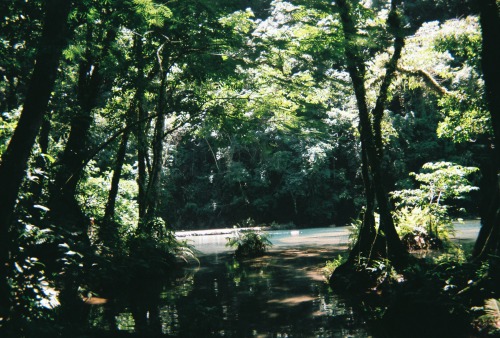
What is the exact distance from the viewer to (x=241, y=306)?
7418 millimetres

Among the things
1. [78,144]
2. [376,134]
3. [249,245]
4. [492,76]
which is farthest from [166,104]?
[492,76]

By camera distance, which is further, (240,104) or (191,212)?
(191,212)

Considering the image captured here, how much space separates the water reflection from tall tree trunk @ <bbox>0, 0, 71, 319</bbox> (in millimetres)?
2506

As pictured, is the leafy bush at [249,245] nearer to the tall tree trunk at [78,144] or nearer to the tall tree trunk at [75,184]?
the tall tree trunk at [78,144]

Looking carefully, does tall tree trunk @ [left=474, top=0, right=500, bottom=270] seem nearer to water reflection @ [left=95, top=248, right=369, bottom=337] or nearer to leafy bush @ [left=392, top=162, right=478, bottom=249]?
water reflection @ [left=95, top=248, right=369, bottom=337]

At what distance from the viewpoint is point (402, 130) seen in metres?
30.2

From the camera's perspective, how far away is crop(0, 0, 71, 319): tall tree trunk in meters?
3.90

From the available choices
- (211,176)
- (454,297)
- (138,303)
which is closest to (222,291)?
(138,303)

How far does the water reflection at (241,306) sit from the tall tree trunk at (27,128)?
2.51m

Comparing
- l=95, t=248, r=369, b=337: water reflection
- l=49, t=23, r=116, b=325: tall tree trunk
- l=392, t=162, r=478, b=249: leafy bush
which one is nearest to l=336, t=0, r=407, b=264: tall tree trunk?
l=95, t=248, r=369, b=337: water reflection

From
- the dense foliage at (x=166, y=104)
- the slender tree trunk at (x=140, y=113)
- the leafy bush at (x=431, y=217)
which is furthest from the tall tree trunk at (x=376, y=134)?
the slender tree trunk at (x=140, y=113)

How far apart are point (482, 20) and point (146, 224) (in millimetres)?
10584

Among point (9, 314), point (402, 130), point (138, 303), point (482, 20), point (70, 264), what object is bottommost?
point (138, 303)

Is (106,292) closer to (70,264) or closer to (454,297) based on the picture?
(70,264)
